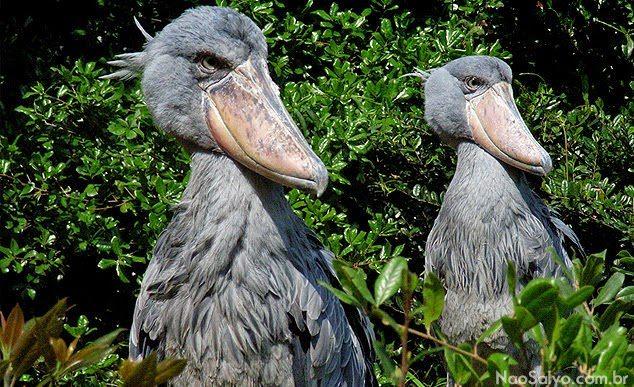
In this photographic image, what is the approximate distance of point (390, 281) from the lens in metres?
1.37

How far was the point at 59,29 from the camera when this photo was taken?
4.51 m

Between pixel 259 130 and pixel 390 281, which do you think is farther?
pixel 259 130

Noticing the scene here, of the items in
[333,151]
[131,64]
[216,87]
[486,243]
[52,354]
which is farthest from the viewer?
[333,151]

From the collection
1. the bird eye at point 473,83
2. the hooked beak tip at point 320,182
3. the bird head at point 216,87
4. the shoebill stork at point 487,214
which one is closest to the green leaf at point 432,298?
the hooked beak tip at point 320,182

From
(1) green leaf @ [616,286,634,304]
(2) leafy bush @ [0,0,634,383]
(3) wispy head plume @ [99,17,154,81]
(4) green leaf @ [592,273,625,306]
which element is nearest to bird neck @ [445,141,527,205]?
(2) leafy bush @ [0,0,634,383]

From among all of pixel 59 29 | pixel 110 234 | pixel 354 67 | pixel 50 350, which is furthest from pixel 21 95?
pixel 50 350

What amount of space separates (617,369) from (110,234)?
2.80 meters

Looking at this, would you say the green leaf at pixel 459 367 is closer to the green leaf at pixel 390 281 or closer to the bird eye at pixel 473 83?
the green leaf at pixel 390 281

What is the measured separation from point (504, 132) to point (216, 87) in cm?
143

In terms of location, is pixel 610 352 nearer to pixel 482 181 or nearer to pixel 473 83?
pixel 482 181

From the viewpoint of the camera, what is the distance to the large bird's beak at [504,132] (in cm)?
347

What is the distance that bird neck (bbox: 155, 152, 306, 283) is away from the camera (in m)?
2.42

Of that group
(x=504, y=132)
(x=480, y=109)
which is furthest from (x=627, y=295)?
(x=480, y=109)

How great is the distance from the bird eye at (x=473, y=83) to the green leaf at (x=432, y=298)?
250cm
